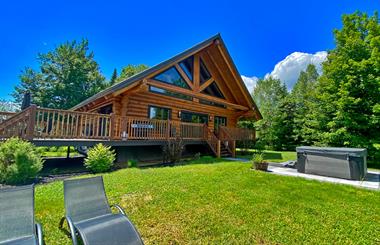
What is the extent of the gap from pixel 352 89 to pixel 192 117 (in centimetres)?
1029

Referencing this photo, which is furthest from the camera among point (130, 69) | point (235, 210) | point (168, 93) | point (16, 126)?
point (130, 69)

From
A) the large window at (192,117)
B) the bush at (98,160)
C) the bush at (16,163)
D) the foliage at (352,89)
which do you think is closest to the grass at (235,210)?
the bush at (16,163)

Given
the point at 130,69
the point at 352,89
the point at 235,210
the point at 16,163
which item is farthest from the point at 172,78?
the point at 130,69

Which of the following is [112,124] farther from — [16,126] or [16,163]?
[16,163]

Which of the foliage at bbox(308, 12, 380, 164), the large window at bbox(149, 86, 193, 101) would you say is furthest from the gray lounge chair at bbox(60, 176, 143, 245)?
the foliage at bbox(308, 12, 380, 164)

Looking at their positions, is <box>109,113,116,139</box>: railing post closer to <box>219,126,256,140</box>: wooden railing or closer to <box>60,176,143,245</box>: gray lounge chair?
<box>60,176,143,245</box>: gray lounge chair

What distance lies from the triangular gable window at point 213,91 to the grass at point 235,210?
991 centimetres

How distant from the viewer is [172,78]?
12.3m

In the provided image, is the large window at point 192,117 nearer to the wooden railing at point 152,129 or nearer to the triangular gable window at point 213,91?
the triangular gable window at point 213,91

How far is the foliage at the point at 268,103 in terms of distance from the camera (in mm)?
22000

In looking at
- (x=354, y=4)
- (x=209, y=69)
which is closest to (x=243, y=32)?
(x=209, y=69)

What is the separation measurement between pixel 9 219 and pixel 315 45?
30.4m

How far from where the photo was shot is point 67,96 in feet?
94.5

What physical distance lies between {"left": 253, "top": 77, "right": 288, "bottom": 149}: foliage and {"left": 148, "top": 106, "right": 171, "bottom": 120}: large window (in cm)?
1440
